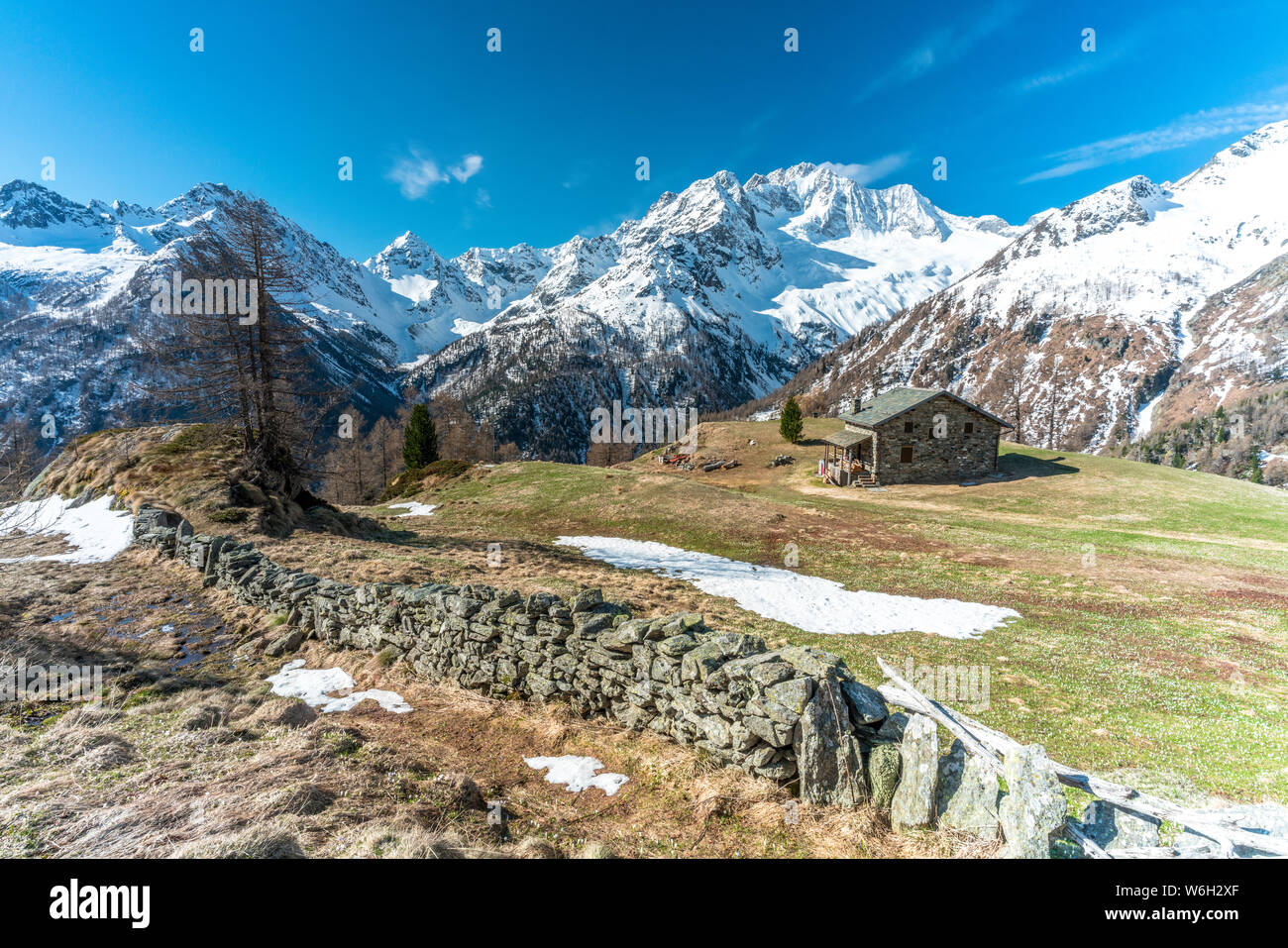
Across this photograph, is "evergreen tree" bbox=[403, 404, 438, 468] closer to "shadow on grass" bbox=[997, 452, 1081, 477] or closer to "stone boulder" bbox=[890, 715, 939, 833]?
"shadow on grass" bbox=[997, 452, 1081, 477]

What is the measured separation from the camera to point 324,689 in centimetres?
955

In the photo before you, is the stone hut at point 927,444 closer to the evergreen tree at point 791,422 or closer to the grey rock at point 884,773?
the evergreen tree at point 791,422

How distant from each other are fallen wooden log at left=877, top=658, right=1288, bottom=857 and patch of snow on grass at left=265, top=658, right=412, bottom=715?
8.73 m

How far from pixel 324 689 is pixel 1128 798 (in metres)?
12.1

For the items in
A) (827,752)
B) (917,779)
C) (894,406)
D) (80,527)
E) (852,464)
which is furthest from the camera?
(894,406)

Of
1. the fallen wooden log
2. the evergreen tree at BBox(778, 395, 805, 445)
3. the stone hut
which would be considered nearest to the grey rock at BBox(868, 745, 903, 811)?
the fallen wooden log

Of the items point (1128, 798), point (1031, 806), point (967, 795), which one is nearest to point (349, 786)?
point (967, 795)

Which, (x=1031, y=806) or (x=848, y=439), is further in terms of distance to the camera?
(x=848, y=439)

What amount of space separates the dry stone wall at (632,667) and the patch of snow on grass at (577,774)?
108 cm

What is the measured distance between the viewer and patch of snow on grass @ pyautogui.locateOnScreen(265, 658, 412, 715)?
898 cm

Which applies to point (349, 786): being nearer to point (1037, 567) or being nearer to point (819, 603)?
point (819, 603)

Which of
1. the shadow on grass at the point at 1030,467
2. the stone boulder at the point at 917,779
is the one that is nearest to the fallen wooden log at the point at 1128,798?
the stone boulder at the point at 917,779

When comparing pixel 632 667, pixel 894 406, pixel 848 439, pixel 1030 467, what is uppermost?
pixel 894 406
